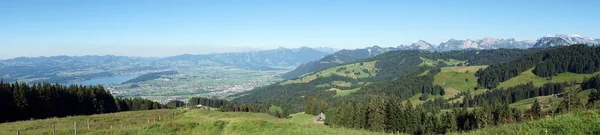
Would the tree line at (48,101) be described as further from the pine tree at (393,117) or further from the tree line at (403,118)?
the pine tree at (393,117)

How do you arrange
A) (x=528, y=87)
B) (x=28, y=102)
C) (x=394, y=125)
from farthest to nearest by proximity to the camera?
1. (x=528, y=87)
2. (x=394, y=125)
3. (x=28, y=102)

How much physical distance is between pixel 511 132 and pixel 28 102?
296ft

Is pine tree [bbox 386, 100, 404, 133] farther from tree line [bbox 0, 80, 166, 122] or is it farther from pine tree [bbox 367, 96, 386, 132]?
tree line [bbox 0, 80, 166, 122]

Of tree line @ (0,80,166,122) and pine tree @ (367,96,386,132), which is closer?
tree line @ (0,80,166,122)

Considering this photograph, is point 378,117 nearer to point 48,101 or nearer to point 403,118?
point 403,118

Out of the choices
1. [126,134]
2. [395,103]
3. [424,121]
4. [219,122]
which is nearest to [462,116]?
[424,121]

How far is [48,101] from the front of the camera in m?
77.8

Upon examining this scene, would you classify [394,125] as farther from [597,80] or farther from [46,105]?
[597,80]

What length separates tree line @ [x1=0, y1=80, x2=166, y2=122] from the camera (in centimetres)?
6944

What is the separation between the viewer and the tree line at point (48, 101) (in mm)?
69438

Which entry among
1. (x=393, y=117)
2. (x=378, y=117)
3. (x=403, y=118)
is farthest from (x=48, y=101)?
(x=403, y=118)

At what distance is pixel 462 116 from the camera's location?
3888 inches

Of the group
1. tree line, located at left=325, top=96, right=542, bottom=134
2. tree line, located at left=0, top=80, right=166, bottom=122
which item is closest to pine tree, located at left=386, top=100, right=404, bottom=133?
tree line, located at left=325, top=96, right=542, bottom=134

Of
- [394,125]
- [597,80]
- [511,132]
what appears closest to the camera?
[511,132]
